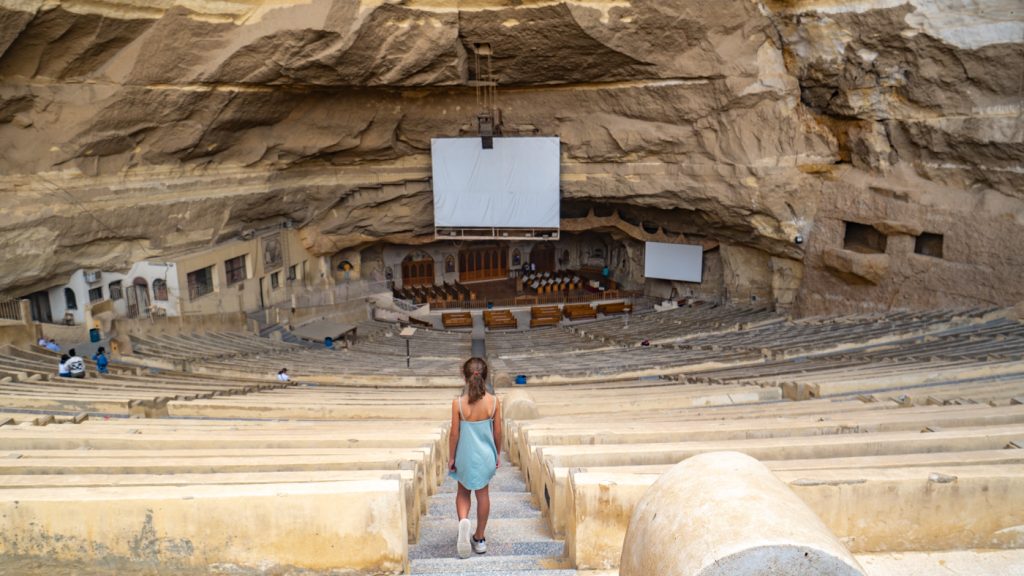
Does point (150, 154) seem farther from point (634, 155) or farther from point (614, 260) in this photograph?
point (614, 260)

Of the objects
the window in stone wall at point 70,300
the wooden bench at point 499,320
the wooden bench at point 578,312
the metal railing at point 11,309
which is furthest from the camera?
the wooden bench at point 578,312

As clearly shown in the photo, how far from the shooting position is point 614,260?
2823 centimetres

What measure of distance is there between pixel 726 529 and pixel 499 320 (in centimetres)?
2036

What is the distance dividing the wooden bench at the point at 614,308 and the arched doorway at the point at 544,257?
4.87 m

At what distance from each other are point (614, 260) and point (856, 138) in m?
11.0

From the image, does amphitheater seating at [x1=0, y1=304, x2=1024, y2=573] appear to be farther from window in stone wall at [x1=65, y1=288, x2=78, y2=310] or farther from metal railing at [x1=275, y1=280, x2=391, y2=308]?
Result: metal railing at [x1=275, y1=280, x2=391, y2=308]

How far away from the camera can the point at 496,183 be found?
22.0 m

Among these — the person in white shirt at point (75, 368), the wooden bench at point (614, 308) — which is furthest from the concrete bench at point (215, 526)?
the wooden bench at point (614, 308)

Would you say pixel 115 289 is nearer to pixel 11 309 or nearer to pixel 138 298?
pixel 138 298

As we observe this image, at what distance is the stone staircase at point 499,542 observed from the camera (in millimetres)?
3645

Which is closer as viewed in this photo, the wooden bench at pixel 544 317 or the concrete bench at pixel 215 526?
the concrete bench at pixel 215 526

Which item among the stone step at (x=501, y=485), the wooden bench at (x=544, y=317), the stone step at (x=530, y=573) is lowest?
the wooden bench at (x=544, y=317)

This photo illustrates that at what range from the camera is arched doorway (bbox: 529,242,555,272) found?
29016 millimetres

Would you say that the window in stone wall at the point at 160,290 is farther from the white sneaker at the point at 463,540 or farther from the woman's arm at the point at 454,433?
the white sneaker at the point at 463,540
